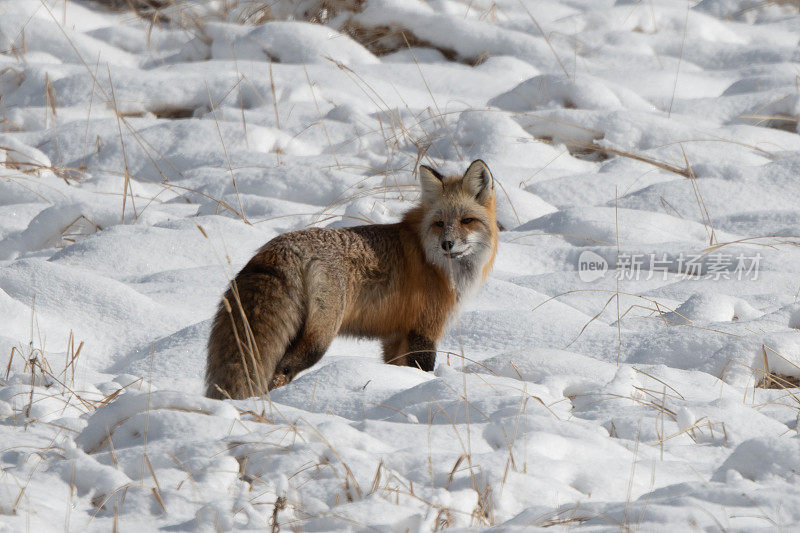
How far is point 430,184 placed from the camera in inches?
250

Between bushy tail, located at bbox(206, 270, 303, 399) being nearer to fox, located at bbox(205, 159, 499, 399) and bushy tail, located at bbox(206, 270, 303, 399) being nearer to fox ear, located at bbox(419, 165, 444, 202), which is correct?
fox, located at bbox(205, 159, 499, 399)

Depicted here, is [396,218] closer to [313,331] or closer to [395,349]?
[395,349]

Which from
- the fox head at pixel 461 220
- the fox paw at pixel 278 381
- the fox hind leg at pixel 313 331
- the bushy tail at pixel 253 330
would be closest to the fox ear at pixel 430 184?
the fox head at pixel 461 220

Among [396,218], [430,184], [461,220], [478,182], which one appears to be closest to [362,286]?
[461,220]

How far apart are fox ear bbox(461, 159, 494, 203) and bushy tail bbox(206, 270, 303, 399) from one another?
68.4 inches

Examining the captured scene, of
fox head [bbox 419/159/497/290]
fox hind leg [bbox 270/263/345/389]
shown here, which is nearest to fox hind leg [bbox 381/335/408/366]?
fox head [bbox 419/159/497/290]

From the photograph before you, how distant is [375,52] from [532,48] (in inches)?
91.6

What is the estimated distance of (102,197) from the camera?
8.39m

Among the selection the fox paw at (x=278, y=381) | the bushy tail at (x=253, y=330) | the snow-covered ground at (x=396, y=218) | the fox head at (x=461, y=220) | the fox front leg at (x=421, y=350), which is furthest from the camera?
the fox head at (x=461, y=220)

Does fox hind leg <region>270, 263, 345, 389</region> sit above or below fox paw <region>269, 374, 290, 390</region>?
above

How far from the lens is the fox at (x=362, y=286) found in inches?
196

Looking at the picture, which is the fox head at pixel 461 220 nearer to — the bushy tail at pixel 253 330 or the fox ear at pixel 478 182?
the fox ear at pixel 478 182

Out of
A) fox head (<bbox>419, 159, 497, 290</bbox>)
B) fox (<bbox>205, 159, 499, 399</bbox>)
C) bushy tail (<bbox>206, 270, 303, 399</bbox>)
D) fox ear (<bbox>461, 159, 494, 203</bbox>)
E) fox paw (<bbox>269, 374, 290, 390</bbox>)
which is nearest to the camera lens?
bushy tail (<bbox>206, 270, 303, 399</bbox>)

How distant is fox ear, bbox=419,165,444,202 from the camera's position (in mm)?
6316
